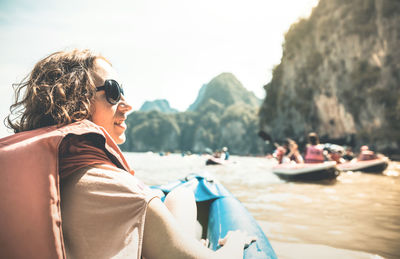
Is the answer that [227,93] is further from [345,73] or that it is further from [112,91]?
[112,91]

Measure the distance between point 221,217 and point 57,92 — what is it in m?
1.92

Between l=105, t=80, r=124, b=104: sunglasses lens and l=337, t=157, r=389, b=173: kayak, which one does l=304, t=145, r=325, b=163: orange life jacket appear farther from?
l=105, t=80, r=124, b=104: sunglasses lens

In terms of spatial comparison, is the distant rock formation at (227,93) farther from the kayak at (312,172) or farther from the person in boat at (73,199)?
the person in boat at (73,199)

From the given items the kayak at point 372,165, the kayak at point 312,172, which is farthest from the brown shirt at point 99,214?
the kayak at point 372,165

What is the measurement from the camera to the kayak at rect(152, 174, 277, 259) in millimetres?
1653

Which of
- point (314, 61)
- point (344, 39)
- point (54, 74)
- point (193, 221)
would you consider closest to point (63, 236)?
point (54, 74)

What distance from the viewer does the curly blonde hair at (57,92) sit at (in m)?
0.89

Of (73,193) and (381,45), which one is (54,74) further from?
(381,45)

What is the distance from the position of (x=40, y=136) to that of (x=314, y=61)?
34.8m

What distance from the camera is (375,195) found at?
17.3ft

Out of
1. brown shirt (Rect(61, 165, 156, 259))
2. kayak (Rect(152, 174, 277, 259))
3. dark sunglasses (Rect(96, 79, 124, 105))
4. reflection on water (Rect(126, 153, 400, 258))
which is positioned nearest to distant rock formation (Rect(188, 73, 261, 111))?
reflection on water (Rect(126, 153, 400, 258))

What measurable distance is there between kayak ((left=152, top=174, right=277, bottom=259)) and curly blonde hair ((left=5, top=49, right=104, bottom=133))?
51.0 inches

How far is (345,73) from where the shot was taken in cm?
2630

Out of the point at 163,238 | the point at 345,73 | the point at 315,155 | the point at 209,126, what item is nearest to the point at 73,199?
the point at 163,238
